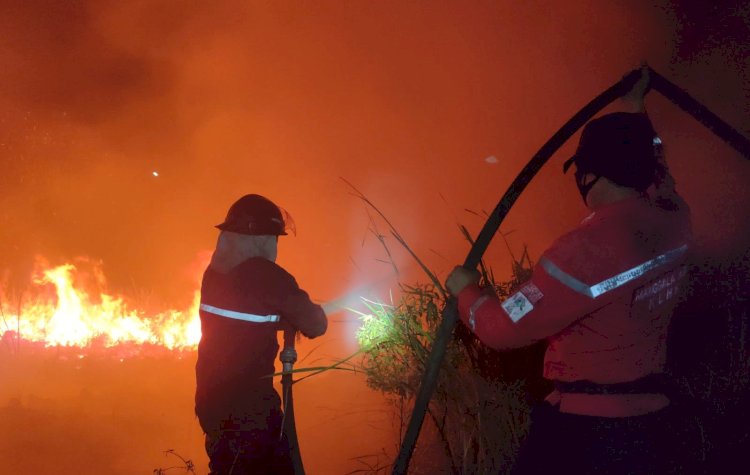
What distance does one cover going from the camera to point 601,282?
159cm

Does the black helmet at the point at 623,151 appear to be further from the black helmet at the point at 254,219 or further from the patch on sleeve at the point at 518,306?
the black helmet at the point at 254,219

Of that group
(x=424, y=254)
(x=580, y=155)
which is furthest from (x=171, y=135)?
(x=580, y=155)

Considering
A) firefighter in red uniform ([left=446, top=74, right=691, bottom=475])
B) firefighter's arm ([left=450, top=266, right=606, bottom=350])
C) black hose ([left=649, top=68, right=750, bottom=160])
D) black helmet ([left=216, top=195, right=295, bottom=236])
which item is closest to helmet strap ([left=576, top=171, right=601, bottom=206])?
firefighter in red uniform ([left=446, top=74, right=691, bottom=475])

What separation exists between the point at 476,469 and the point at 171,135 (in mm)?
20817

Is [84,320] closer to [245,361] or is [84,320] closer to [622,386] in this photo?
[245,361]

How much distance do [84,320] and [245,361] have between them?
1654cm

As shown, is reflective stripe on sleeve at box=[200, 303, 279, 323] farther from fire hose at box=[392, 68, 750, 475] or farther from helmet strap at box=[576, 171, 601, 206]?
helmet strap at box=[576, 171, 601, 206]

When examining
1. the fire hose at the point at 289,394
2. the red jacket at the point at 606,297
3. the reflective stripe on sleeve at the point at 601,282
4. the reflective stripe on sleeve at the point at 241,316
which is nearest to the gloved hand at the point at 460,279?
the red jacket at the point at 606,297

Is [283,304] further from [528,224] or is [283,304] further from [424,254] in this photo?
[424,254]

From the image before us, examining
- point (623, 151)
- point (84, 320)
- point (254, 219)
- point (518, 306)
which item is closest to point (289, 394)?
point (254, 219)

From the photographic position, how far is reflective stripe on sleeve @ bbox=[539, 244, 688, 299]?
5.22 ft

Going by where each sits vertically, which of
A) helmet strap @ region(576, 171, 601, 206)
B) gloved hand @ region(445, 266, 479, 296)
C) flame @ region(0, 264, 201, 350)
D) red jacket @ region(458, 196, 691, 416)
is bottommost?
red jacket @ region(458, 196, 691, 416)

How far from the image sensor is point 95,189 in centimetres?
2164

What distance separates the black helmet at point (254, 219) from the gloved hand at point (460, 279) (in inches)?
65.6
